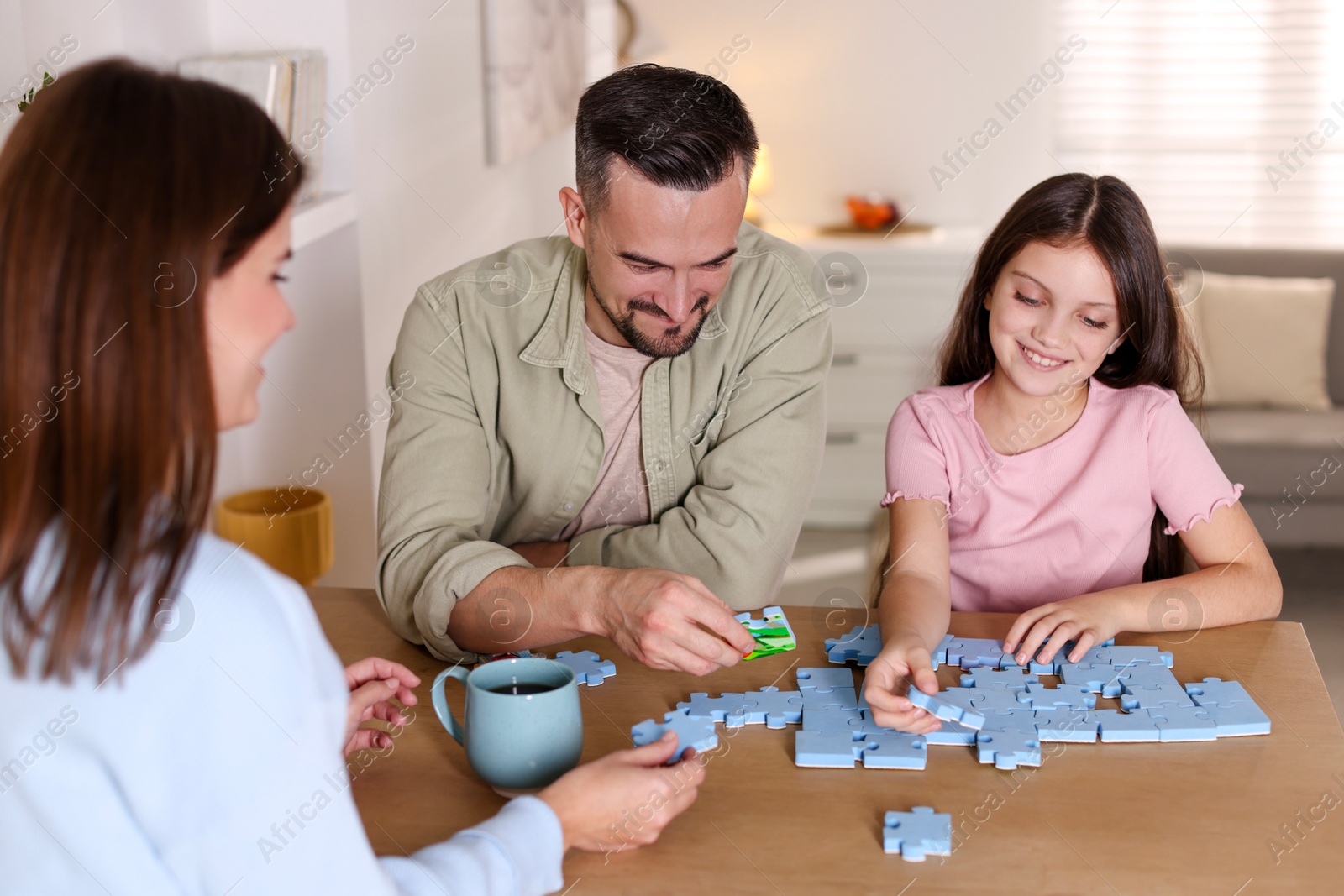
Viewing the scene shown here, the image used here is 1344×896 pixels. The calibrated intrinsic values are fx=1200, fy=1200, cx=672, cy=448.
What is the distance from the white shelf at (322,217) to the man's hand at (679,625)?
1430 mm

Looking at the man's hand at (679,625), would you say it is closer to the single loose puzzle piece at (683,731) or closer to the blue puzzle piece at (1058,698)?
the single loose puzzle piece at (683,731)

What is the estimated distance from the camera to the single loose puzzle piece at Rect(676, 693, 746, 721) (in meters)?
1.51

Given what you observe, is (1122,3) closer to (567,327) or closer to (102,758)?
(567,327)

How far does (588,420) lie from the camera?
2.13 metres

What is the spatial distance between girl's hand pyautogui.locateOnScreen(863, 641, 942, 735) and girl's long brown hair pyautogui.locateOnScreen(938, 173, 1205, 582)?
0.82 metres

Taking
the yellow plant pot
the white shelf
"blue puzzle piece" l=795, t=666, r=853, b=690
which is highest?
the white shelf

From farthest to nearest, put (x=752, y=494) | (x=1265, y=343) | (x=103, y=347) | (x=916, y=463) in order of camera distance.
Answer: (x=1265, y=343)
(x=916, y=463)
(x=752, y=494)
(x=103, y=347)

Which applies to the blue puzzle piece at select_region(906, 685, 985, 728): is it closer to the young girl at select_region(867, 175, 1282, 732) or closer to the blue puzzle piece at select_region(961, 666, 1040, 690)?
the blue puzzle piece at select_region(961, 666, 1040, 690)

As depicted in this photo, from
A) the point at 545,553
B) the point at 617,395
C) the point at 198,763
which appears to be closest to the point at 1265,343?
the point at 617,395

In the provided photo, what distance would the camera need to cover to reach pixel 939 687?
5.25ft

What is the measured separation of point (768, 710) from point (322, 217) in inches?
74.6

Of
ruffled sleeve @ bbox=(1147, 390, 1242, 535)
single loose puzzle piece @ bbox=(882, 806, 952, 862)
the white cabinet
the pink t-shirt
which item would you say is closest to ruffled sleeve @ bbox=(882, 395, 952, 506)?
the pink t-shirt

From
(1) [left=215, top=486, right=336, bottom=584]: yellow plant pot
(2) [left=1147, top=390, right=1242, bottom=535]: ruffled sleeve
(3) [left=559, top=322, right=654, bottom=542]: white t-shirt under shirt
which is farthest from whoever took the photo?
(1) [left=215, top=486, right=336, bottom=584]: yellow plant pot

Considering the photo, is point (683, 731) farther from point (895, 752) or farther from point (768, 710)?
point (895, 752)
